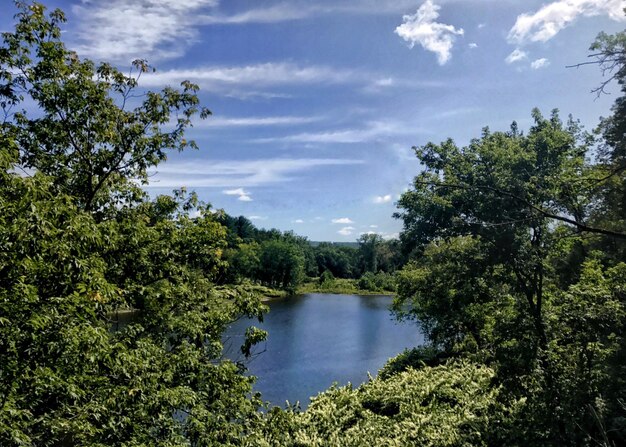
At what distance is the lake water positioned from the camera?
22.1 m

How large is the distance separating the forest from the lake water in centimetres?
347

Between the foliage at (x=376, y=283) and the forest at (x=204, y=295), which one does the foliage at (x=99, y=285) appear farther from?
the foliage at (x=376, y=283)

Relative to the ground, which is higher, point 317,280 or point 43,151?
point 43,151

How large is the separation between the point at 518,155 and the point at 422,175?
2606 millimetres

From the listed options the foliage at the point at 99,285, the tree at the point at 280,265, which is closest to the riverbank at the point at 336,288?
the tree at the point at 280,265

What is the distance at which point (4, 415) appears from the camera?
4.18 meters

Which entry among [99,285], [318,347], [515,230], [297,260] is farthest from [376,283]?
[99,285]

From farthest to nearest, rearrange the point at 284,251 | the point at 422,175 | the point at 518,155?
the point at 284,251
the point at 422,175
the point at 518,155

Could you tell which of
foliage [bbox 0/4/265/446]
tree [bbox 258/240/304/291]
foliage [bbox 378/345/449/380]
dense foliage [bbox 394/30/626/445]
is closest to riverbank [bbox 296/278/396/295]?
tree [bbox 258/240/304/291]

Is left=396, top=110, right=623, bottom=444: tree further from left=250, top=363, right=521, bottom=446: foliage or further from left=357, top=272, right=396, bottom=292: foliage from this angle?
left=357, top=272, right=396, bottom=292: foliage

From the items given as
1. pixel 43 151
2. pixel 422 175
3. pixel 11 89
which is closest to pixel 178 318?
pixel 43 151

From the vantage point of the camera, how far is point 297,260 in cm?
7400

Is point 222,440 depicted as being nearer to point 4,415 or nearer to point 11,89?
point 4,415

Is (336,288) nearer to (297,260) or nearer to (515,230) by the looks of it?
(297,260)
